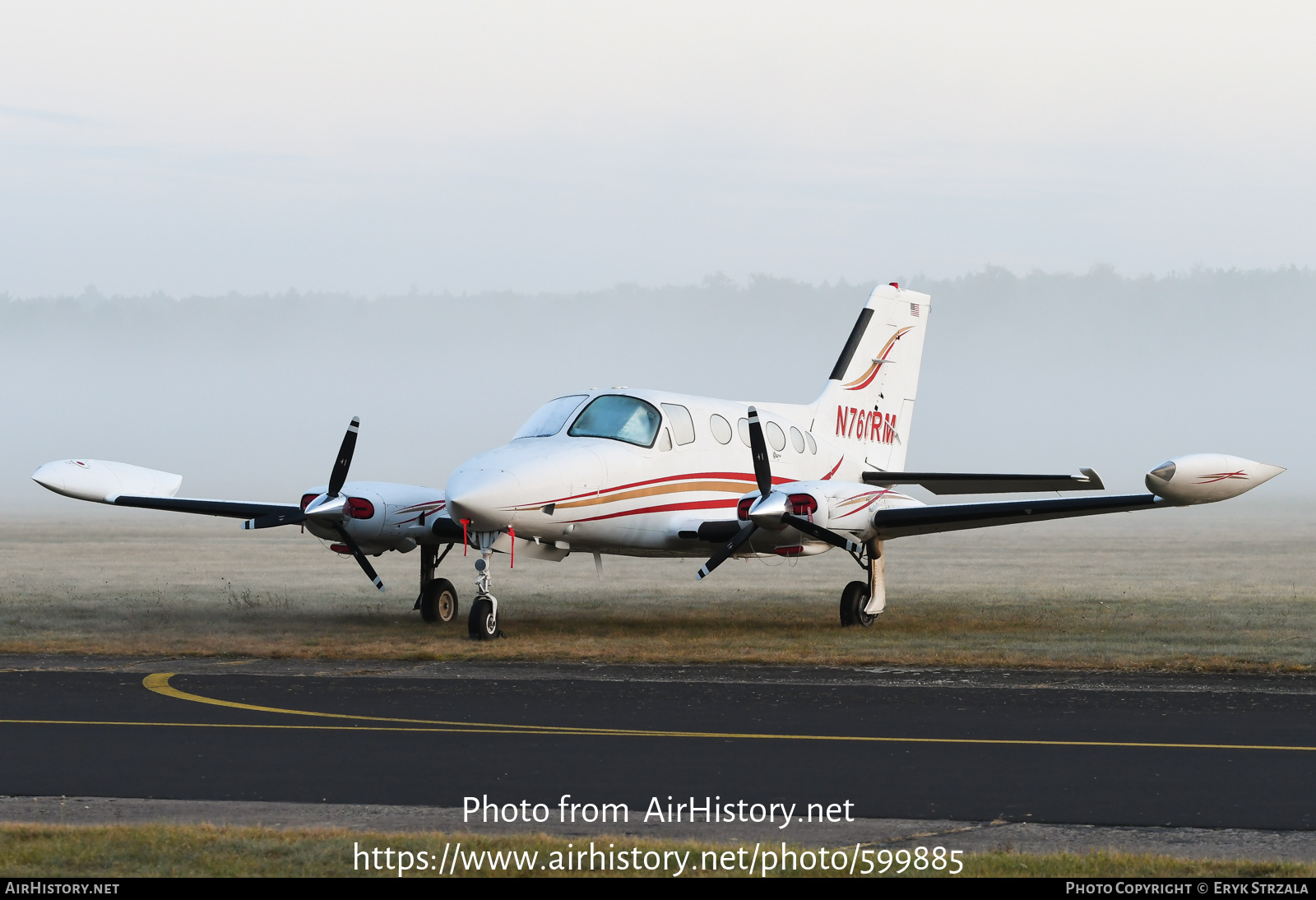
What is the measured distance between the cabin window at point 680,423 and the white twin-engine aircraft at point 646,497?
20 millimetres

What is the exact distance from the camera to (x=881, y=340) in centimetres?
2742

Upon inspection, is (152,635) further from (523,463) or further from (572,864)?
(572,864)

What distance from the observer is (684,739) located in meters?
11.6

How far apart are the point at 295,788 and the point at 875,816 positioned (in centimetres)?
376

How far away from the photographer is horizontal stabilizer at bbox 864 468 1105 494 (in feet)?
71.4

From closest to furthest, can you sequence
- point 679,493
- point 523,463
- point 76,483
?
point 523,463 < point 679,493 < point 76,483

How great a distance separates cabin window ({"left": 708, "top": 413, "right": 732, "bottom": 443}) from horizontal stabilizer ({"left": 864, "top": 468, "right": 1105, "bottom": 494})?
3295 mm

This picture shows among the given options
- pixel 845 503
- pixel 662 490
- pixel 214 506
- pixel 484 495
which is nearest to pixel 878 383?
pixel 845 503

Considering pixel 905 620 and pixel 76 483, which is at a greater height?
pixel 76 483

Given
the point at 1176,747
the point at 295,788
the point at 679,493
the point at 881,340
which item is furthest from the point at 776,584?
the point at 295,788

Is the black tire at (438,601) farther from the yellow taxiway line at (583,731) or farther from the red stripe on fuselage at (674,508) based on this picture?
the yellow taxiway line at (583,731)

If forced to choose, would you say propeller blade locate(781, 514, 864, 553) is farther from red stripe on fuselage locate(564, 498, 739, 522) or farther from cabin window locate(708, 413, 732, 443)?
cabin window locate(708, 413, 732, 443)

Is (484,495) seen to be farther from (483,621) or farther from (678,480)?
(678,480)

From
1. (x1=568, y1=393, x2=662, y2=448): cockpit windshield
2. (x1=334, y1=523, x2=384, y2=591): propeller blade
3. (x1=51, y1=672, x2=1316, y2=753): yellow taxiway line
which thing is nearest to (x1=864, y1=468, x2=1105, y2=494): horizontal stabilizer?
(x1=568, y1=393, x2=662, y2=448): cockpit windshield
